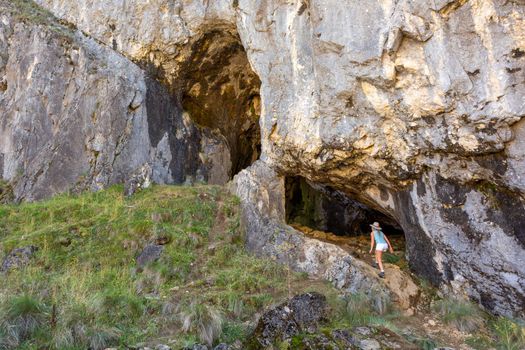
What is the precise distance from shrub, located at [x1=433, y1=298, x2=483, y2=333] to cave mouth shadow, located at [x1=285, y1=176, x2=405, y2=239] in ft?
19.1

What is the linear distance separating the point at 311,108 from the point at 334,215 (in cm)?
552

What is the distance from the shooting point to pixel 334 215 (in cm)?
1368

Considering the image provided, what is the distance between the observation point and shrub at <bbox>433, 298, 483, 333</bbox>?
6773 millimetres

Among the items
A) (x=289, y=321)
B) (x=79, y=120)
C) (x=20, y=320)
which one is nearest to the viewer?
(x=289, y=321)

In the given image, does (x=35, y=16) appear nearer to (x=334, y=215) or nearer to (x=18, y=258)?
(x=18, y=258)

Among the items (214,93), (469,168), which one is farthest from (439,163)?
(214,93)

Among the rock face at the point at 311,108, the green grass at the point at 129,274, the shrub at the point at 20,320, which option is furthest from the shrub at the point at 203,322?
the rock face at the point at 311,108

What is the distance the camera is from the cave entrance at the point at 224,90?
1355 centimetres

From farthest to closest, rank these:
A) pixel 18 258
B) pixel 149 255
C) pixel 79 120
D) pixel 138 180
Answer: pixel 79 120 → pixel 138 180 → pixel 149 255 → pixel 18 258

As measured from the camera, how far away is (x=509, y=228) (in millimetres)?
7027

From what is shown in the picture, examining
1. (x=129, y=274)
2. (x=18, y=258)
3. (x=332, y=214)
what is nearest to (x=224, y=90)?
(x=332, y=214)

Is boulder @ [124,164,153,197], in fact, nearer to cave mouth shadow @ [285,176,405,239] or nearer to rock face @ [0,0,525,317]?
rock face @ [0,0,525,317]

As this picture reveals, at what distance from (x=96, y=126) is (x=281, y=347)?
391 inches

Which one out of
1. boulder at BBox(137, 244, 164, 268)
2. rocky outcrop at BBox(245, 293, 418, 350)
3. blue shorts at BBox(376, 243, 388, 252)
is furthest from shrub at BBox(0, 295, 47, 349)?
blue shorts at BBox(376, 243, 388, 252)
